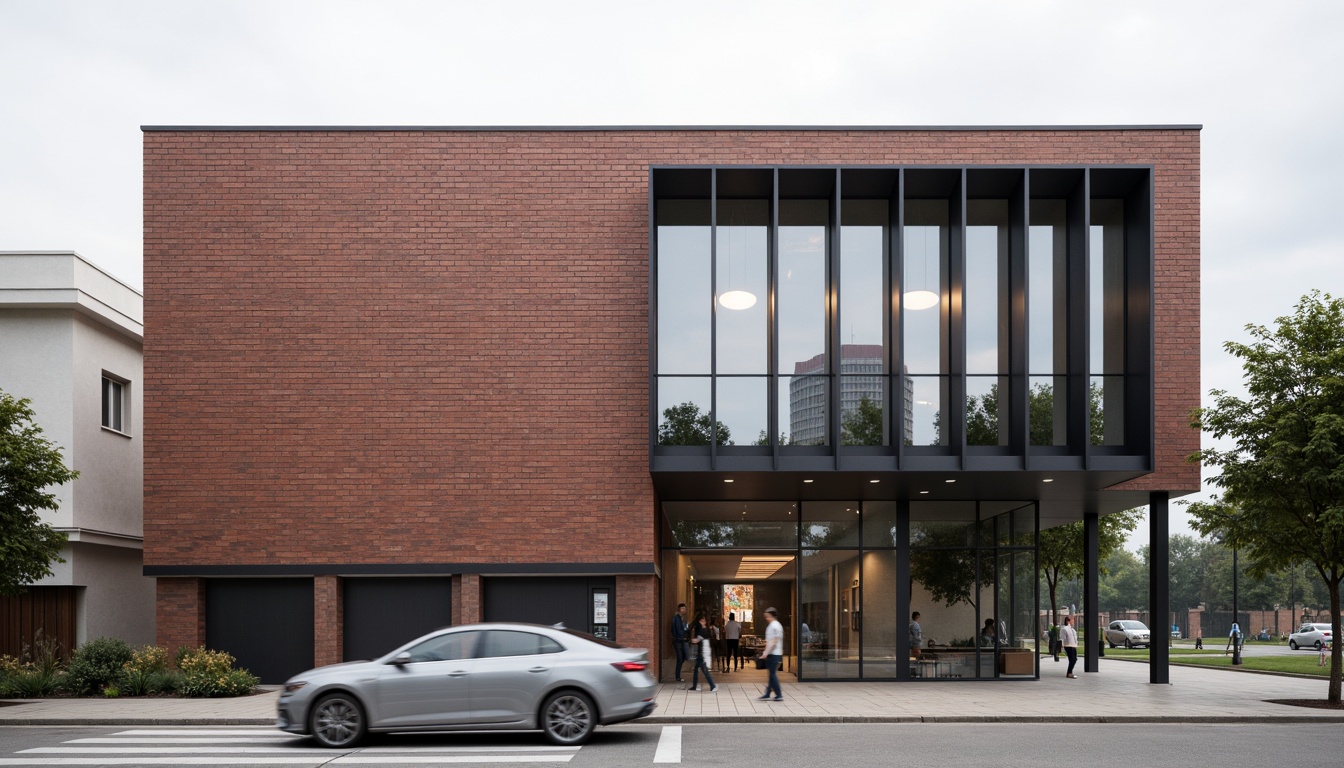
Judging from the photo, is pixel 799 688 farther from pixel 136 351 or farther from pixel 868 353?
pixel 136 351

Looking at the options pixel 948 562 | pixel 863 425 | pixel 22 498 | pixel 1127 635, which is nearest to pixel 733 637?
pixel 948 562

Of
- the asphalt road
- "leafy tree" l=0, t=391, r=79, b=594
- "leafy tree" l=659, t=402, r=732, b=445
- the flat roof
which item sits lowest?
the asphalt road

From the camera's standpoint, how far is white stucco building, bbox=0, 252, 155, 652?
22.8m

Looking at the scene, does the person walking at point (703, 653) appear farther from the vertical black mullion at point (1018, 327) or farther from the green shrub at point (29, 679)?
the green shrub at point (29, 679)

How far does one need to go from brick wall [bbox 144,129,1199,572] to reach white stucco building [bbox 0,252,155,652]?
14.1ft

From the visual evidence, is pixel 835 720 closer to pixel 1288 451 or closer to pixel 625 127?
pixel 1288 451

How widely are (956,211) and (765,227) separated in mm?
3698

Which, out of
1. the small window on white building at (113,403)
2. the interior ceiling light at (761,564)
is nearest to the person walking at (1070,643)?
the interior ceiling light at (761,564)

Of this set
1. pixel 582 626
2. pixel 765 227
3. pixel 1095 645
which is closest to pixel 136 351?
pixel 582 626

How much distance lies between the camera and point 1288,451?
696 inches

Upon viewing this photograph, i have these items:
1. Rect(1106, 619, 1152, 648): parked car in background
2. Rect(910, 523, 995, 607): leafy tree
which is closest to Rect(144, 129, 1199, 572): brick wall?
Rect(910, 523, 995, 607): leafy tree

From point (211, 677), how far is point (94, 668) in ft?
6.78

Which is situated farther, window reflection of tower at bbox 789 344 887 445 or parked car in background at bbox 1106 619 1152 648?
parked car in background at bbox 1106 619 1152 648

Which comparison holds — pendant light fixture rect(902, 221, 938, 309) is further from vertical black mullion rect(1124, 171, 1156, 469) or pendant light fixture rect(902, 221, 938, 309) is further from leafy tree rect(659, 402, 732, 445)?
leafy tree rect(659, 402, 732, 445)
